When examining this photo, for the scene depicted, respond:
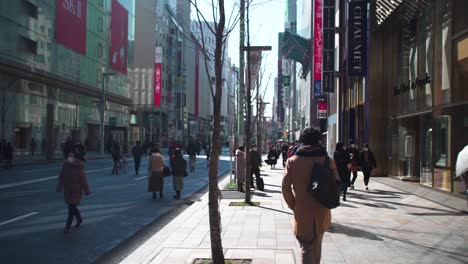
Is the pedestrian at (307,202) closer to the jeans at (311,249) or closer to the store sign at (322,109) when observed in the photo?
the jeans at (311,249)

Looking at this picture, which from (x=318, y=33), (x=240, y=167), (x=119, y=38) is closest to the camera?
(x=240, y=167)

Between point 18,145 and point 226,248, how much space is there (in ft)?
118

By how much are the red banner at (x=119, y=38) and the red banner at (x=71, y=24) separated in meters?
8.98

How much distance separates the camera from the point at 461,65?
13.2 meters

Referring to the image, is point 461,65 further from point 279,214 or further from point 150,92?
point 150,92

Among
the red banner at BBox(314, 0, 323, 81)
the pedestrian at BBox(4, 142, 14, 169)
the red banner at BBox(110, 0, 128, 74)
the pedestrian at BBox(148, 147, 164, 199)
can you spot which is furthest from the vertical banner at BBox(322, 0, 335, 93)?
the red banner at BBox(110, 0, 128, 74)

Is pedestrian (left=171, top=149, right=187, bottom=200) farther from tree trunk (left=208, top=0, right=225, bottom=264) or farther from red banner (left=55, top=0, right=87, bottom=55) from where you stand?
red banner (left=55, top=0, right=87, bottom=55)

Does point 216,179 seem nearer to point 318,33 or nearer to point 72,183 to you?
point 72,183

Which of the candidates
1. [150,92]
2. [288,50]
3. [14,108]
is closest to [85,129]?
[14,108]

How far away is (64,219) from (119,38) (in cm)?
5517

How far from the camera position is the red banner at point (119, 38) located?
61281 mm

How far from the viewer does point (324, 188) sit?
4723 millimetres

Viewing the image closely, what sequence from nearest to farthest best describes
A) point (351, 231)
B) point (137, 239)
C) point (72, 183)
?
point (137, 239), point (351, 231), point (72, 183)

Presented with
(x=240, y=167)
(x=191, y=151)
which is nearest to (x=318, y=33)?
(x=191, y=151)
